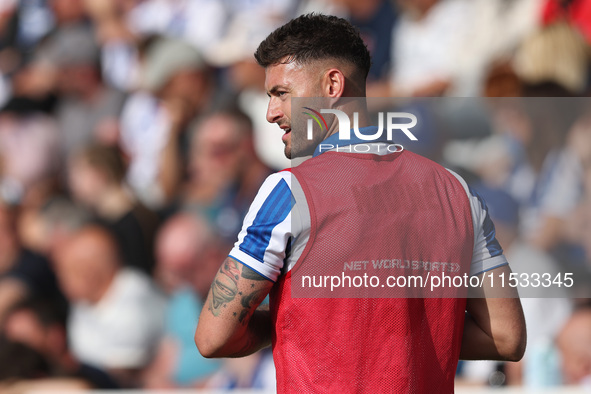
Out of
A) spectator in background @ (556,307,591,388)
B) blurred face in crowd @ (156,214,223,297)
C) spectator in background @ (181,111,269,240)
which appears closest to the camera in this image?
spectator in background @ (556,307,591,388)

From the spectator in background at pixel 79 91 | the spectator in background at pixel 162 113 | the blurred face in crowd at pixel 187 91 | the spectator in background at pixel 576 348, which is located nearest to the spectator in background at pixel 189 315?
the spectator in background at pixel 162 113

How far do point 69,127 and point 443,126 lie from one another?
2.66 meters

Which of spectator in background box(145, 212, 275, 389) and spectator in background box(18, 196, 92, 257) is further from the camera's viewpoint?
spectator in background box(18, 196, 92, 257)

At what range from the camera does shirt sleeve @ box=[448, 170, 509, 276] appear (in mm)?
1671

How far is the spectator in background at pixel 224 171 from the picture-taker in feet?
15.3

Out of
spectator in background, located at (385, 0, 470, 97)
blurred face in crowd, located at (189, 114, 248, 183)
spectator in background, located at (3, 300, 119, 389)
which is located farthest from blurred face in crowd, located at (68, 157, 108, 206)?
spectator in background, located at (385, 0, 470, 97)

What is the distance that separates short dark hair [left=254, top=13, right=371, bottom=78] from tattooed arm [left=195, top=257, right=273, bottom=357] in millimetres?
539

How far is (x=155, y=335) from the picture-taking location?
4.48 m

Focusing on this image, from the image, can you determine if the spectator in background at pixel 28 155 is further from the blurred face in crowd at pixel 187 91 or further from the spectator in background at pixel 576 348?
the spectator in background at pixel 576 348

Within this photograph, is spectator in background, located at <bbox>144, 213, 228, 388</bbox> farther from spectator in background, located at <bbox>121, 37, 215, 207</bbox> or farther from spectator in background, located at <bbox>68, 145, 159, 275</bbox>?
spectator in background, located at <bbox>121, 37, 215, 207</bbox>

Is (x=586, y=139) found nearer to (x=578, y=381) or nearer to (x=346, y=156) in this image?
(x=578, y=381)

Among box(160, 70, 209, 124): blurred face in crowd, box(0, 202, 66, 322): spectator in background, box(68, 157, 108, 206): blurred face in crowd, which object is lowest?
box(0, 202, 66, 322): spectator in background

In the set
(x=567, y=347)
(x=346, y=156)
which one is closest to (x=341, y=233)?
(x=346, y=156)

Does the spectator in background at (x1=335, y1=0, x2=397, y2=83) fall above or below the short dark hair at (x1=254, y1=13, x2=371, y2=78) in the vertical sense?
above
